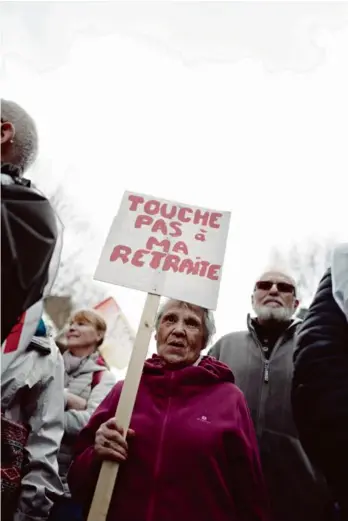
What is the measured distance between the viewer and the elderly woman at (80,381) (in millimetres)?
2568

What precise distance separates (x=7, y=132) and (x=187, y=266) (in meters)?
0.89

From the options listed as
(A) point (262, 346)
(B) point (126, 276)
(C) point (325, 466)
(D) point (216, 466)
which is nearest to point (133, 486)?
(D) point (216, 466)

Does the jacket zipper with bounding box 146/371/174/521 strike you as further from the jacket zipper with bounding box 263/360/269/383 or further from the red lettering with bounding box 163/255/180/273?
the jacket zipper with bounding box 263/360/269/383

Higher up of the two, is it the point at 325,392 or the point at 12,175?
the point at 12,175

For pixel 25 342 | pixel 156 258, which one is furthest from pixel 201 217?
pixel 25 342

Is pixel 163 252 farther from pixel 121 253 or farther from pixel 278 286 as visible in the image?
pixel 278 286

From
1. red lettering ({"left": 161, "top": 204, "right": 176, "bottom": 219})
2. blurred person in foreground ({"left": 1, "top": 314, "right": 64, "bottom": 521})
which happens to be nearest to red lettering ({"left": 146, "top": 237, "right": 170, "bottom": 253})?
red lettering ({"left": 161, "top": 204, "right": 176, "bottom": 219})

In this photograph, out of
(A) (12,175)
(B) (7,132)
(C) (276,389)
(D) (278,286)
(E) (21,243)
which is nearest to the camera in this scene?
(E) (21,243)

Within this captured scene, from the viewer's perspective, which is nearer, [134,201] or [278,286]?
[134,201]

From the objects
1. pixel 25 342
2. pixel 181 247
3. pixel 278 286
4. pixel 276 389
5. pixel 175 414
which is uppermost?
pixel 278 286

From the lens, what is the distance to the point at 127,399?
6.21 feet

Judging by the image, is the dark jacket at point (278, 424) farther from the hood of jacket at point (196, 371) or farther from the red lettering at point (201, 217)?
the red lettering at point (201, 217)

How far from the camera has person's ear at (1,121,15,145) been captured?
5.89 ft

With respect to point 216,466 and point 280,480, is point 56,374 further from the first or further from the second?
point 280,480
